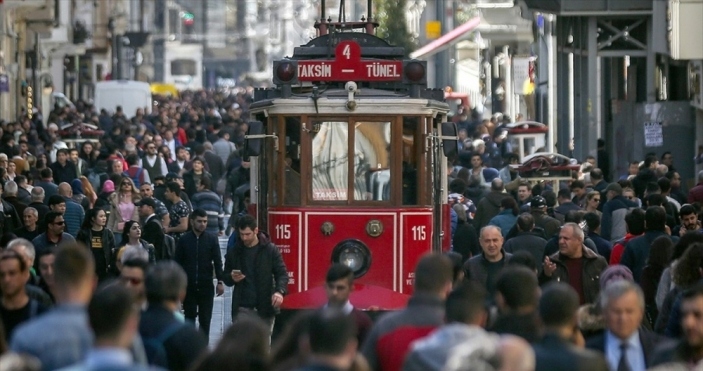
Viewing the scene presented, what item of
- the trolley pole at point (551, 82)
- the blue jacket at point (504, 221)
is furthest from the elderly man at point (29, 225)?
the trolley pole at point (551, 82)

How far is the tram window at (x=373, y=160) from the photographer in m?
15.1

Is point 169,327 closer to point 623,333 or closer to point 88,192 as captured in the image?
point 623,333

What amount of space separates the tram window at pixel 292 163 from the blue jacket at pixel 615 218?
12.4ft

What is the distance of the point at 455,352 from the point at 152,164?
20.8 m

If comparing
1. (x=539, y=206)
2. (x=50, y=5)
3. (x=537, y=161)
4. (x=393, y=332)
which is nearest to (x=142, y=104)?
(x=50, y=5)

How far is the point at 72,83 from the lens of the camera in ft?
229

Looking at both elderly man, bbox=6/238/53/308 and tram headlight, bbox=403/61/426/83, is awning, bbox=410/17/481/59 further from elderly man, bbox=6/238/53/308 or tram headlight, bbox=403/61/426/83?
elderly man, bbox=6/238/53/308

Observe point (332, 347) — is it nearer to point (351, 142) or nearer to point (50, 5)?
point (351, 142)

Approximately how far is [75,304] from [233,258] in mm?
6614

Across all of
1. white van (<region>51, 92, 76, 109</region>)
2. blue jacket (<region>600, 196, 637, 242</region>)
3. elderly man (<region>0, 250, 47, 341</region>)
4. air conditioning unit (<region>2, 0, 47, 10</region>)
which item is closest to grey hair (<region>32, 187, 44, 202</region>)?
blue jacket (<region>600, 196, 637, 242</region>)

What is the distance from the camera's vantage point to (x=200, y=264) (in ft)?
50.2

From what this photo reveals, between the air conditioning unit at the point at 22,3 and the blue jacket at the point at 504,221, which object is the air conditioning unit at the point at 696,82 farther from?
the air conditioning unit at the point at 22,3

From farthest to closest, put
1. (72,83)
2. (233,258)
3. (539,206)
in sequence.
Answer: (72,83) → (539,206) → (233,258)

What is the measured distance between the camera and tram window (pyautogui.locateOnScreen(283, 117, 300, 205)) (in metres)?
15.2
